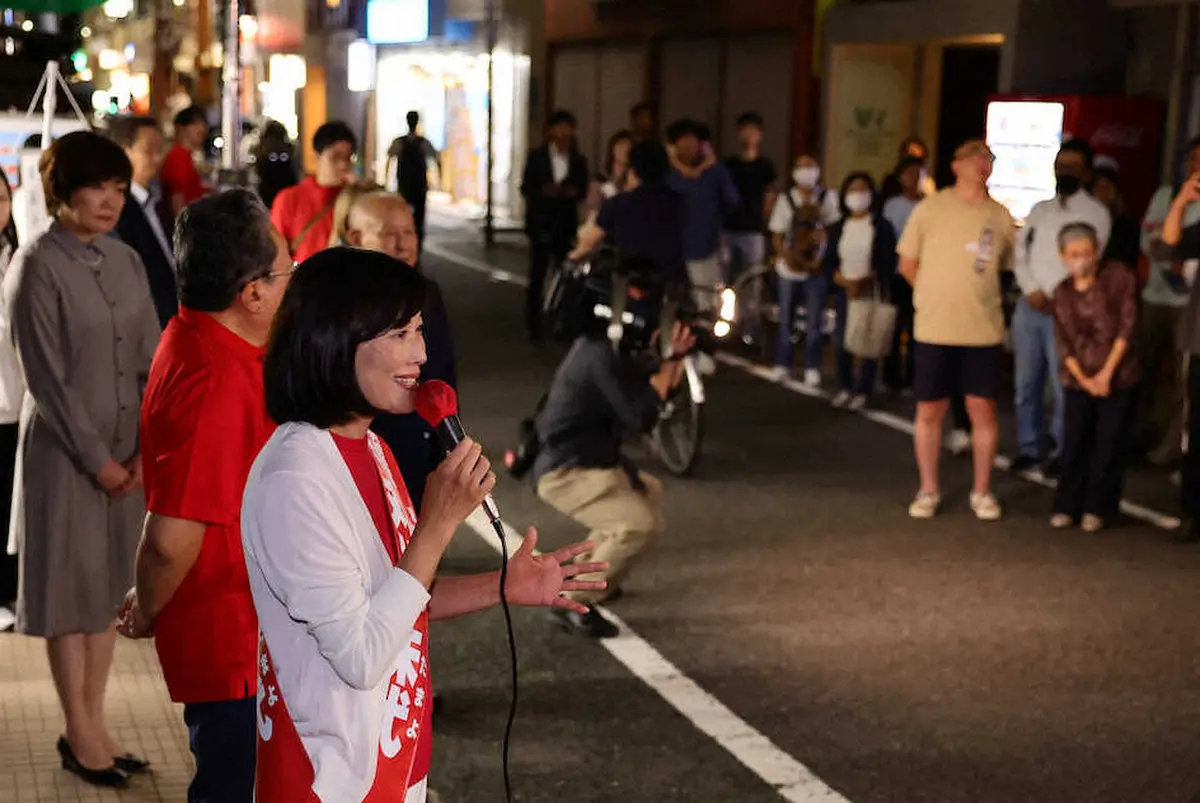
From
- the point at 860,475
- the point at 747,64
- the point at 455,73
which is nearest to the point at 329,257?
the point at 860,475

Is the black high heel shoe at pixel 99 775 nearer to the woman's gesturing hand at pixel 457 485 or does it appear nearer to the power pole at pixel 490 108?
the woman's gesturing hand at pixel 457 485

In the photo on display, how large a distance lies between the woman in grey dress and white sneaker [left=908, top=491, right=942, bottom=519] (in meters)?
5.36

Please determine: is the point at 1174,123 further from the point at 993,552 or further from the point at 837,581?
the point at 837,581

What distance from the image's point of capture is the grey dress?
5043 millimetres

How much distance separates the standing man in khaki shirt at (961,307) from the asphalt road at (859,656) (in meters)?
0.39

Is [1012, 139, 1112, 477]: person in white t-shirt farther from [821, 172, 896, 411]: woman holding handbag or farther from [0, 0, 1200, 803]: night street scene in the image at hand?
[821, 172, 896, 411]: woman holding handbag

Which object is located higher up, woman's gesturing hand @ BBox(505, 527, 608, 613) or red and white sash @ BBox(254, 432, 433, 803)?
woman's gesturing hand @ BBox(505, 527, 608, 613)

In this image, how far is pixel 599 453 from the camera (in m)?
7.38

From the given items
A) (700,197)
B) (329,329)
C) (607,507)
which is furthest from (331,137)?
(329,329)

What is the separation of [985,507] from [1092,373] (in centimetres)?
96

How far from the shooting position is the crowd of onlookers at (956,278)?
9.37 m

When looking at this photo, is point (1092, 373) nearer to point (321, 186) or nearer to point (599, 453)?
point (599, 453)

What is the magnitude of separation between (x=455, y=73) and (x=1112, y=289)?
28.1 meters

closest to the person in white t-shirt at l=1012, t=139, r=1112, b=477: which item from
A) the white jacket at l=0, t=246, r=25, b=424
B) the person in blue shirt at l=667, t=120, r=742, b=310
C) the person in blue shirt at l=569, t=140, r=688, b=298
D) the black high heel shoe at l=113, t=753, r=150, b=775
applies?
the person in blue shirt at l=569, t=140, r=688, b=298
